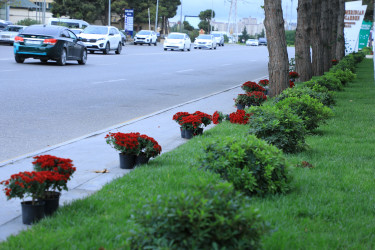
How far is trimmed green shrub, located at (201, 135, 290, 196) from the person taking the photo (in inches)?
200

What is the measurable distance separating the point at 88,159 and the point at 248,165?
2.66 m

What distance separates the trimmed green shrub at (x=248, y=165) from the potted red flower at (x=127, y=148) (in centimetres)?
139

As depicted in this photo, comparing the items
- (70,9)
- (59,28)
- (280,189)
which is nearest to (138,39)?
(70,9)

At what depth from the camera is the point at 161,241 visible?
3.18 metres

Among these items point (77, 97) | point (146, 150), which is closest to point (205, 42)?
point (77, 97)

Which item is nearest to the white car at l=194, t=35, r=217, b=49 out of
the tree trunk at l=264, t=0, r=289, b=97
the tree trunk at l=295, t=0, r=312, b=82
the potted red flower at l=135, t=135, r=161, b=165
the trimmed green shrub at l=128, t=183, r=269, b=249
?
the tree trunk at l=295, t=0, r=312, b=82

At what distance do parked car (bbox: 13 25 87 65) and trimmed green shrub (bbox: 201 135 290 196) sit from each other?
63.3 feet

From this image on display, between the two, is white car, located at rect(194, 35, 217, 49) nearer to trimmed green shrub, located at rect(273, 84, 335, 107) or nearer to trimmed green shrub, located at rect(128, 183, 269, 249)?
trimmed green shrub, located at rect(273, 84, 335, 107)

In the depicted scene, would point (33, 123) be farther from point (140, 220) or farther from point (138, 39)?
point (138, 39)

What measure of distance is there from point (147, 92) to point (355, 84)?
9049 millimetres

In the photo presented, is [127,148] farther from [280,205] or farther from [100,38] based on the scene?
[100,38]

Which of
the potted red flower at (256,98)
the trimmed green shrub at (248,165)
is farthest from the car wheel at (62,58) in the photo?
the trimmed green shrub at (248,165)

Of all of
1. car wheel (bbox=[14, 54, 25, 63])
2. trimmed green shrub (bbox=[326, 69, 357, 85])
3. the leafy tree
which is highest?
the leafy tree

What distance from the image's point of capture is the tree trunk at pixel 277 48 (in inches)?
547
